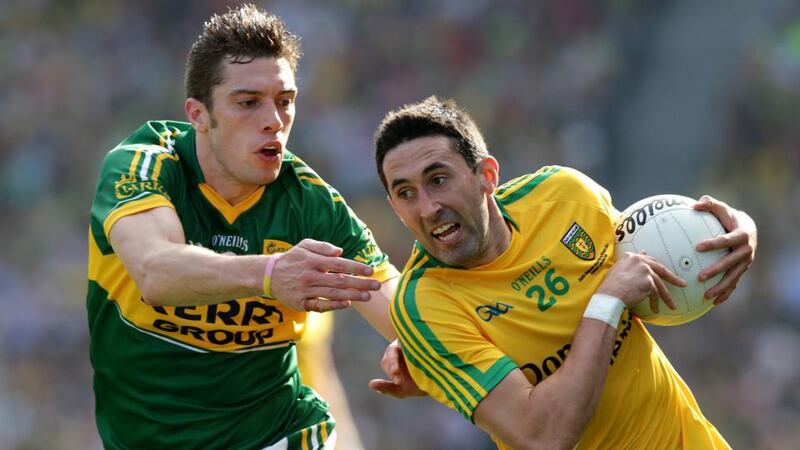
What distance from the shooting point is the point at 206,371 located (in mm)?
5246

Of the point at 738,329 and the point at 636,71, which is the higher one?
the point at 636,71

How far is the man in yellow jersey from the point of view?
438 centimetres

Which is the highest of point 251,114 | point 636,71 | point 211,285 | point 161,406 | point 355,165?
point 636,71

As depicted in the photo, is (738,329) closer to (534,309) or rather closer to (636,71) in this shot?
(636,71)

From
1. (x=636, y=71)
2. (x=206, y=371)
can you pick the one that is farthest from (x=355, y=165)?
(x=206, y=371)

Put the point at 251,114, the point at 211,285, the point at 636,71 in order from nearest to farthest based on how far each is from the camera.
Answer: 1. the point at 211,285
2. the point at 251,114
3. the point at 636,71

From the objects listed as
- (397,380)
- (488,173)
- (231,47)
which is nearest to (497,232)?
(488,173)

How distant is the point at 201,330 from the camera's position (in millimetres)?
5156

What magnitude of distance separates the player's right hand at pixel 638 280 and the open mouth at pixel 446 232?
590 millimetres

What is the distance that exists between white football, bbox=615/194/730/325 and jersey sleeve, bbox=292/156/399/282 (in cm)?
118

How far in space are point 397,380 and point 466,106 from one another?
8.76 metres

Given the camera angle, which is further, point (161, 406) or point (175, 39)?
point (175, 39)

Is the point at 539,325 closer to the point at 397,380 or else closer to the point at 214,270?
the point at 397,380

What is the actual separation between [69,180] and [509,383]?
10.4 m
